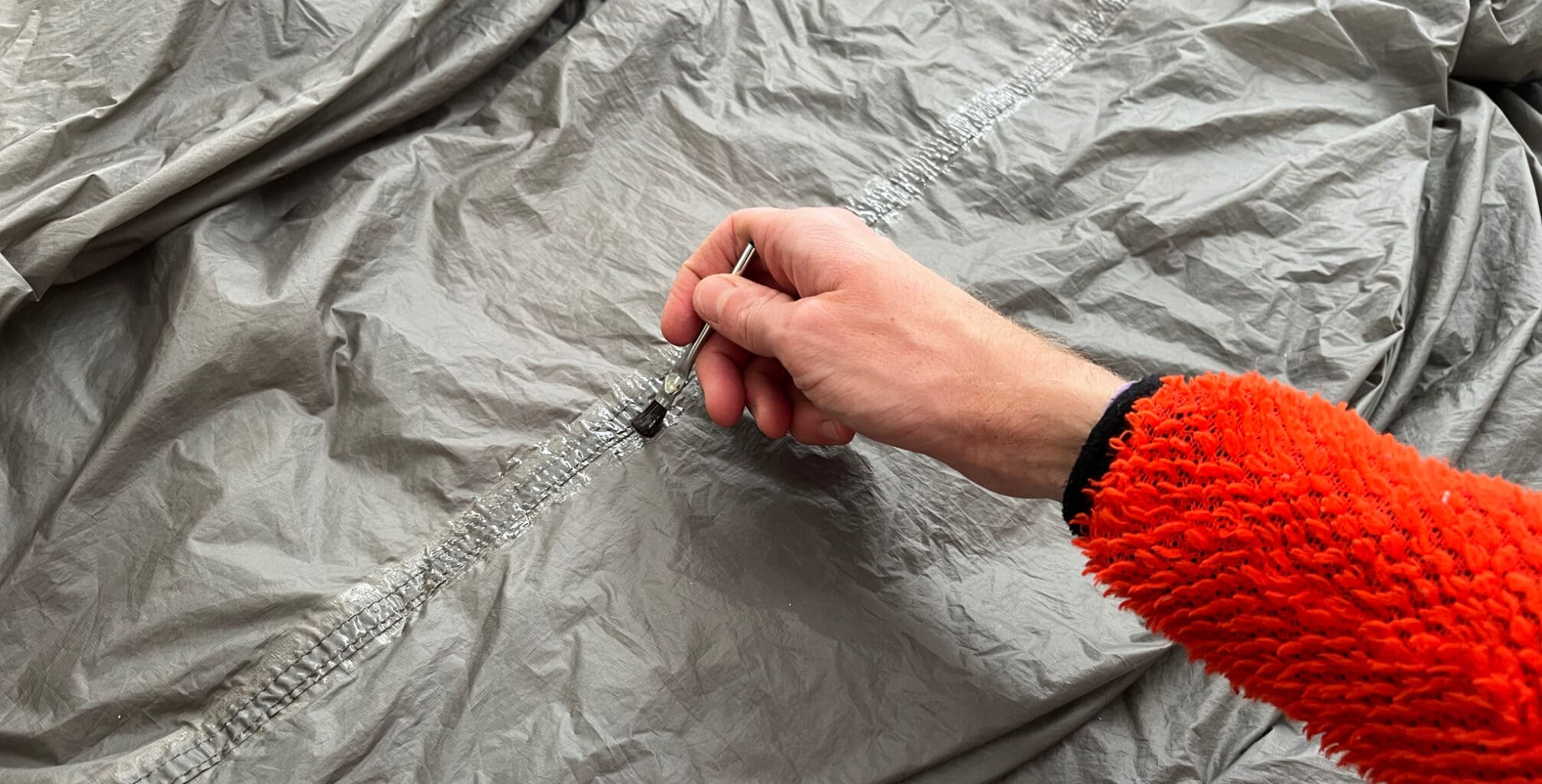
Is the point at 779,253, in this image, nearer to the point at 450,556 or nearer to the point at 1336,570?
the point at 450,556

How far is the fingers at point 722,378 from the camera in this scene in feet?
2.90

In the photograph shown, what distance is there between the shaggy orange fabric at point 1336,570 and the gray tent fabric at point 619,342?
179 mm

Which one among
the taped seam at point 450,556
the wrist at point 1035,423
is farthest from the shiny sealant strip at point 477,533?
the wrist at point 1035,423

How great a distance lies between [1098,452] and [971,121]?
477 mm

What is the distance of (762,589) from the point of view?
86cm

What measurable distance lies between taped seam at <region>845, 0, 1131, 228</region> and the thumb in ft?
0.76

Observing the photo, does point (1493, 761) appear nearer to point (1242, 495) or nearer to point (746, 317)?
point (1242, 495)

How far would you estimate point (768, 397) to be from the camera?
88 centimetres

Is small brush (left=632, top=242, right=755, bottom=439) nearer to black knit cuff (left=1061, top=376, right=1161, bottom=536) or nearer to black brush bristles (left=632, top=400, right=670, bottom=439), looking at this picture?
black brush bristles (left=632, top=400, right=670, bottom=439)

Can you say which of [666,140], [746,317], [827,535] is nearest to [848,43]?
[666,140]

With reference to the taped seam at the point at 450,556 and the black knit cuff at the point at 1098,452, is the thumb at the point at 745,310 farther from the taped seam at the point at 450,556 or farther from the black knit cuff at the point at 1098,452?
the black knit cuff at the point at 1098,452

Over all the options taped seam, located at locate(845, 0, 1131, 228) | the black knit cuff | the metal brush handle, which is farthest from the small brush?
the black knit cuff

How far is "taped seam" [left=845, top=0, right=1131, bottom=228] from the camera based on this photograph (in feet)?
3.45

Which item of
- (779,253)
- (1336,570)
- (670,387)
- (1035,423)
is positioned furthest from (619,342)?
(1336,570)
